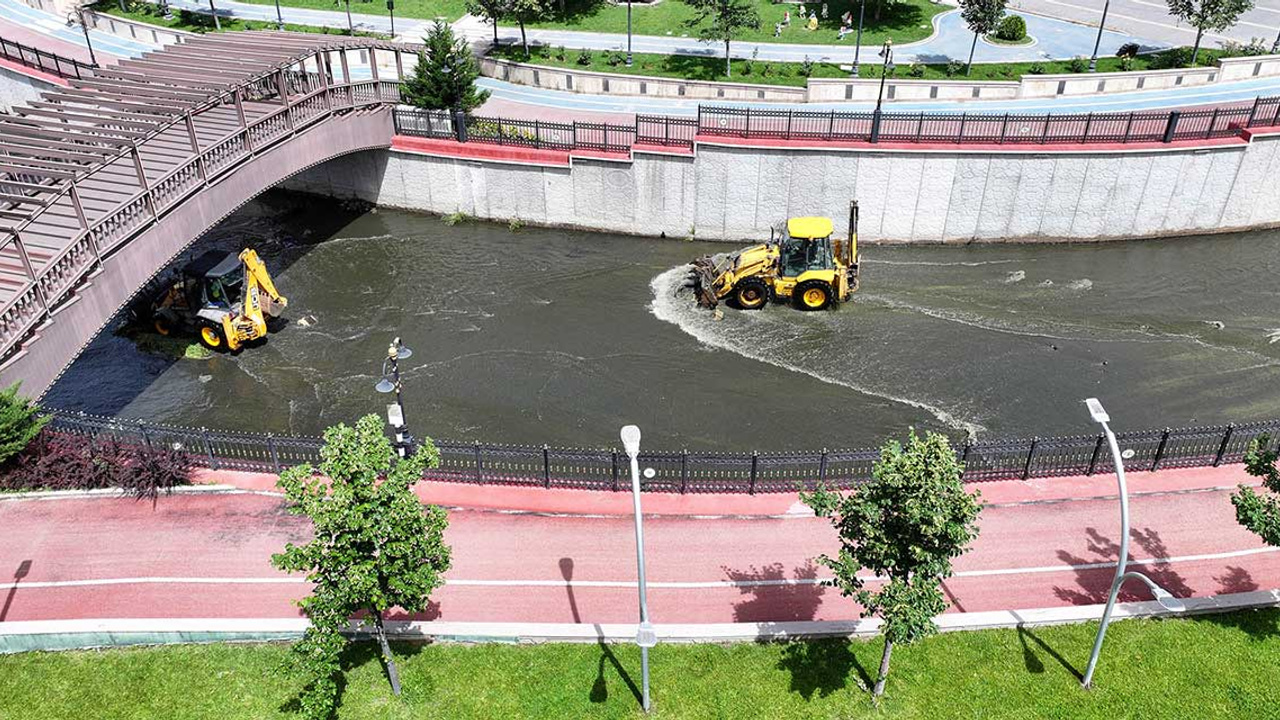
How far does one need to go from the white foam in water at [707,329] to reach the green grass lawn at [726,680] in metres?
7.94

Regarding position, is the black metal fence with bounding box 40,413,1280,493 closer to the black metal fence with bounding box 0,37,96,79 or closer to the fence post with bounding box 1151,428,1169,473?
the fence post with bounding box 1151,428,1169,473

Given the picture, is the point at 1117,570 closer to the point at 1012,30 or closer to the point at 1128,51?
the point at 1128,51

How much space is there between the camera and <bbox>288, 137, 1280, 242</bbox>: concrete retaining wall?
30.0 metres

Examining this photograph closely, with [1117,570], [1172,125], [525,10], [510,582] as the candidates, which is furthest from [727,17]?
[1117,570]

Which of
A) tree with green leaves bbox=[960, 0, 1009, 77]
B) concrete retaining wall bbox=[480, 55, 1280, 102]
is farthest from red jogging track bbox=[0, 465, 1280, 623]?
tree with green leaves bbox=[960, 0, 1009, 77]

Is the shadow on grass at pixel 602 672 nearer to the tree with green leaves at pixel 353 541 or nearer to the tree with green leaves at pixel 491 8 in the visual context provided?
the tree with green leaves at pixel 353 541

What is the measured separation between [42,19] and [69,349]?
43739mm

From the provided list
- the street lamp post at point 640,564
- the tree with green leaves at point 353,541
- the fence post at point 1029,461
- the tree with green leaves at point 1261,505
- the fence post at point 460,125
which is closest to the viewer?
the street lamp post at point 640,564

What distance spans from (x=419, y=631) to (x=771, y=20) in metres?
39.1

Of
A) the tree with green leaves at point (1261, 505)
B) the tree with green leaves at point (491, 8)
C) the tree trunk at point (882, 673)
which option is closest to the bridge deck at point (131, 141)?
the tree with green leaves at point (491, 8)

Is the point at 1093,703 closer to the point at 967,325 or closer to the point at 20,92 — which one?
the point at 967,325

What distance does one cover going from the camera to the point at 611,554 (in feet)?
55.1

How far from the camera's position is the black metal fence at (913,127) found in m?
29.4

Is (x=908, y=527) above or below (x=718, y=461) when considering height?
above
